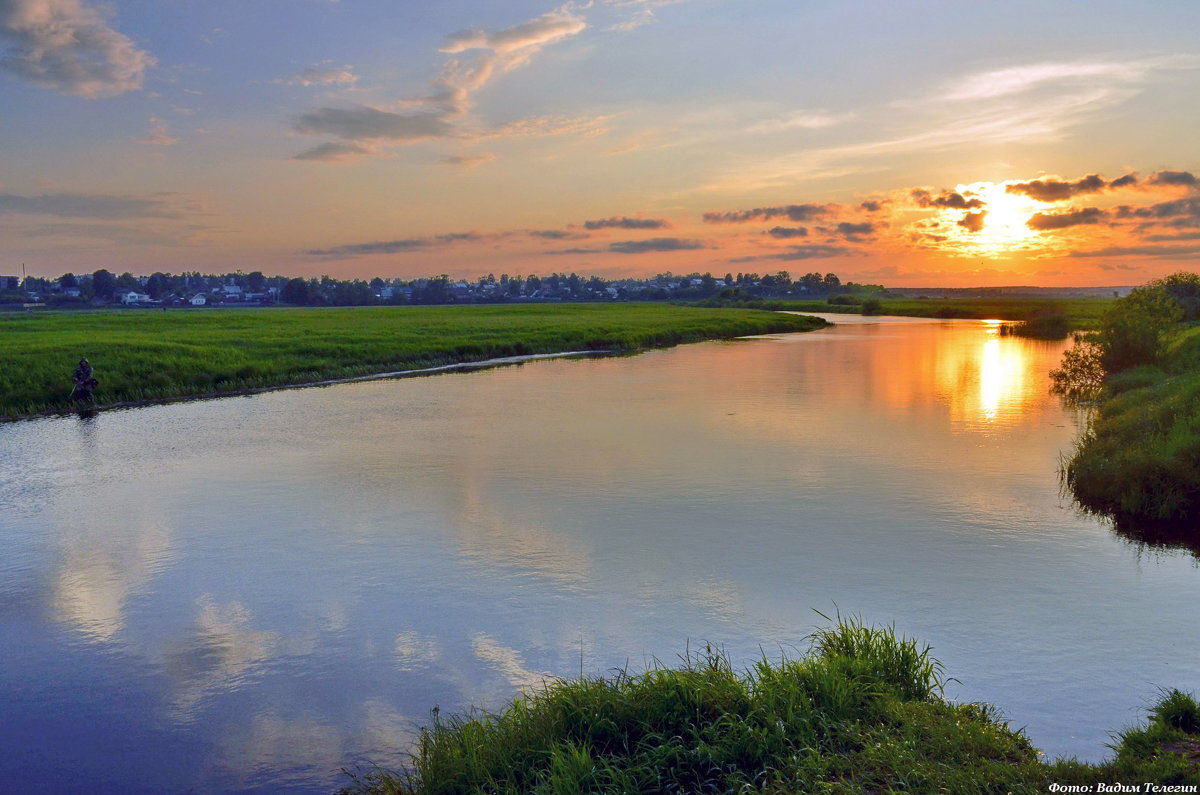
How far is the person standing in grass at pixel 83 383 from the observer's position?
31.9m

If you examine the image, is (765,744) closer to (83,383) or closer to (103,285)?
(83,383)

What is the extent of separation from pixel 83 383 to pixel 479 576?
86.6ft

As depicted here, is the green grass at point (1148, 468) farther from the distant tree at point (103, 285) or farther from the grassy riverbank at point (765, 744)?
the distant tree at point (103, 285)

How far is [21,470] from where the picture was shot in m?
21.2

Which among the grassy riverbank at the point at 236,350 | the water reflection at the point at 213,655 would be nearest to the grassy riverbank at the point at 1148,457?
the water reflection at the point at 213,655

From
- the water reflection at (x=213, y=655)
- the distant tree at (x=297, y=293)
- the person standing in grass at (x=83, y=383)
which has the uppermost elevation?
the distant tree at (x=297, y=293)

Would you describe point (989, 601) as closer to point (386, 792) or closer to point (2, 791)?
point (386, 792)

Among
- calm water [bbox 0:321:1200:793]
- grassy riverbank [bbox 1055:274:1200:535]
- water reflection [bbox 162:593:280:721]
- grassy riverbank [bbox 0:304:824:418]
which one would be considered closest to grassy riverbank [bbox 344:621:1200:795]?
calm water [bbox 0:321:1200:793]

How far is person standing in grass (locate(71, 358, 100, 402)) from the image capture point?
105 feet

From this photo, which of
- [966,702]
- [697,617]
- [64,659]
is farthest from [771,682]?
[64,659]

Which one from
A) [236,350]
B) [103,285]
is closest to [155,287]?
[103,285]

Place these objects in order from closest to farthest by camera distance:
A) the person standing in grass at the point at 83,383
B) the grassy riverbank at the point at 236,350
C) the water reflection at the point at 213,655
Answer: the water reflection at the point at 213,655 → the person standing in grass at the point at 83,383 → the grassy riverbank at the point at 236,350

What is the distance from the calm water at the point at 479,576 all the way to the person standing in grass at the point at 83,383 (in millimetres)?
4720

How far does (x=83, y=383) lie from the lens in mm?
32000
